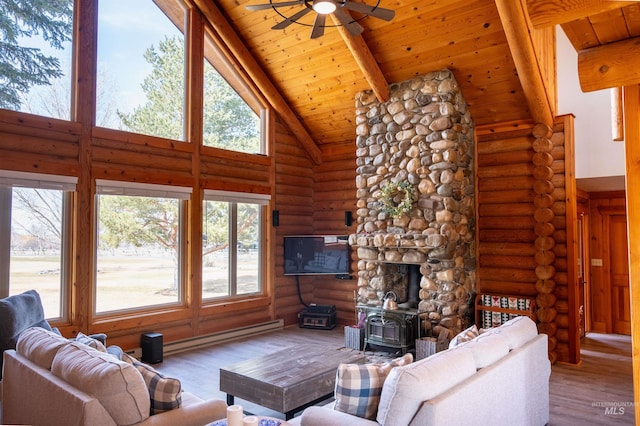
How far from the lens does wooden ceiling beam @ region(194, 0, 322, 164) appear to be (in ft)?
21.7

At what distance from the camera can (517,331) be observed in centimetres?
345

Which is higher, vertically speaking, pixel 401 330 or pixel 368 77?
pixel 368 77

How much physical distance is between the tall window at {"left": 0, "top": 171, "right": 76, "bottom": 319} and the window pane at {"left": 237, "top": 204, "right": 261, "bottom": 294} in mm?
2636

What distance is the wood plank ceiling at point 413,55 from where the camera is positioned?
17.0 ft

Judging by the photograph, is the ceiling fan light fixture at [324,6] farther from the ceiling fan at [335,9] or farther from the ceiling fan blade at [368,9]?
the ceiling fan blade at [368,9]

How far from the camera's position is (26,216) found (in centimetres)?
511

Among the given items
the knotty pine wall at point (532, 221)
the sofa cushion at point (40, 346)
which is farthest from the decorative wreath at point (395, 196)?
the sofa cushion at point (40, 346)

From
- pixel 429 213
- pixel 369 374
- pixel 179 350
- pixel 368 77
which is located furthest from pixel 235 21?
pixel 369 374

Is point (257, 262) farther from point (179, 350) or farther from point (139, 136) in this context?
point (139, 136)

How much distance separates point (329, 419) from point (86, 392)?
1.28m

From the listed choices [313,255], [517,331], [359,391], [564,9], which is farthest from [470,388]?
[313,255]

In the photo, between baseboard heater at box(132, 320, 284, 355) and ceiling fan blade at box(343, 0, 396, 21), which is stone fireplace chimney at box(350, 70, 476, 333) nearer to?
baseboard heater at box(132, 320, 284, 355)

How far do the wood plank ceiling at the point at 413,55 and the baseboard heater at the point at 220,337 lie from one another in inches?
145

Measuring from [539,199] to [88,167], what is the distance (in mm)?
5759
